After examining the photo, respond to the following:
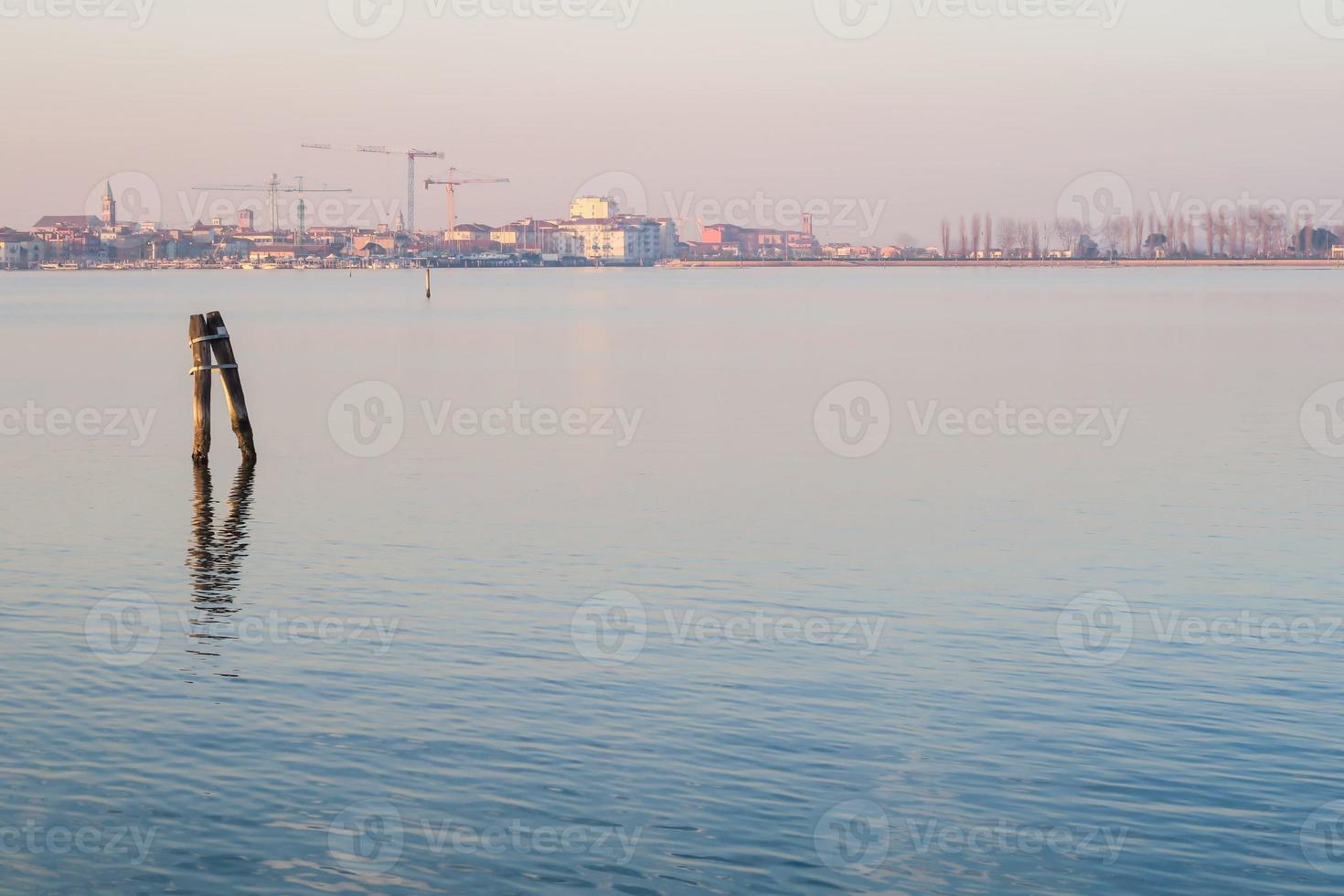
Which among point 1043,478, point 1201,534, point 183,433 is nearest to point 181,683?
point 1201,534

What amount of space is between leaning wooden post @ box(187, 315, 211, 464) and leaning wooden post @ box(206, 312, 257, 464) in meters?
0.22

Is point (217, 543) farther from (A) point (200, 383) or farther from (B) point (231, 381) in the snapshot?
(B) point (231, 381)

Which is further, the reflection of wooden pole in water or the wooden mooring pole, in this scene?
the wooden mooring pole

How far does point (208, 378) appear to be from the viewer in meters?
31.4

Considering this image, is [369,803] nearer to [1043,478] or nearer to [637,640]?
[637,640]

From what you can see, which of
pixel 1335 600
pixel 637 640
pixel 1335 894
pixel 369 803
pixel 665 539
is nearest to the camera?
pixel 1335 894

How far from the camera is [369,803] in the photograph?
12352 millimetres

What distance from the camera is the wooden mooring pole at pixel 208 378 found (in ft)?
101

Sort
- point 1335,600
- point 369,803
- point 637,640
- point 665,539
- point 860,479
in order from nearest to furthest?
1. point 369,803
2. point 637,640
3. point 1335,600
4. point 665,539
5. point 860,479

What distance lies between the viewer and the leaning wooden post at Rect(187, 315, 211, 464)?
101ft

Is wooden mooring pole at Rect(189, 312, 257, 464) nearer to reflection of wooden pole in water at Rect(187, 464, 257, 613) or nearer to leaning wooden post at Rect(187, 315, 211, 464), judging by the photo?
leaning wooden post at Rect(187, 315, 211, 464)

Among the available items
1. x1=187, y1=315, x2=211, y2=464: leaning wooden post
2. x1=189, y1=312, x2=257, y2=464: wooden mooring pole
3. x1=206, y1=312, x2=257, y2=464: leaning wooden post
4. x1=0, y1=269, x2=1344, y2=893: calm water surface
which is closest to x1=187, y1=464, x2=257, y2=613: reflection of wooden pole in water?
x1=0, y1=269, x2=1344, y2=893: calm water surface

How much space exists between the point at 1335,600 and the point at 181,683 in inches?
526

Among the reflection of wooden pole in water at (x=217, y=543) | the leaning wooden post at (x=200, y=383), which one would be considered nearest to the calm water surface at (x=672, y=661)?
the reflection of wooden pole in water at (x=217, y=543)
